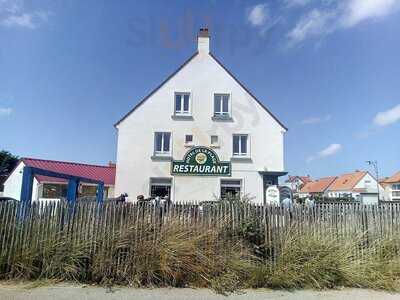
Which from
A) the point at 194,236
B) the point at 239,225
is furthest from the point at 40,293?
the point at 239,225

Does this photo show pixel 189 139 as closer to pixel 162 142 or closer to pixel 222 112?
pixel 162 142

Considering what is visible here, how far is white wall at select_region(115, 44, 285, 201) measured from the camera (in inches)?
885

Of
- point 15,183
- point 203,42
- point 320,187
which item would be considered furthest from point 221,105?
point 320,187

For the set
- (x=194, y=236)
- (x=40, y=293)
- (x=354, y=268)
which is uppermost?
(x=194, y=236)

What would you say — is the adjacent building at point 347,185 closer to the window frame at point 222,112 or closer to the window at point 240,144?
the window at point 240,144

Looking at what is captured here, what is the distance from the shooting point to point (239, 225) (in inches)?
287

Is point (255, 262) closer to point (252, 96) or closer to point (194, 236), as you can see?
point (194, 236)

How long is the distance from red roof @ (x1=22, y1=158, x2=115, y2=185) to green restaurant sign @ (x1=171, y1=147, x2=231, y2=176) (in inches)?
463

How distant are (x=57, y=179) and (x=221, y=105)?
1629 cm

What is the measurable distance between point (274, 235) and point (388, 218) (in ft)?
9.04

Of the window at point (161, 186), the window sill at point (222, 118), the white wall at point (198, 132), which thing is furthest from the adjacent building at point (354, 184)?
the window at point (161, 186)

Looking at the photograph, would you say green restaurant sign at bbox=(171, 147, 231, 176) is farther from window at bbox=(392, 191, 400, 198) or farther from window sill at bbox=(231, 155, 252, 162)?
window at bbox=(392, 191, 400, 198)

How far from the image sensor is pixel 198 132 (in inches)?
916

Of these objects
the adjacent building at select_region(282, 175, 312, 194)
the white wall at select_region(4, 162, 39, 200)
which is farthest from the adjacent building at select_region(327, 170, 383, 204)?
the white wall at select_region(4, 162, 39, 200)
